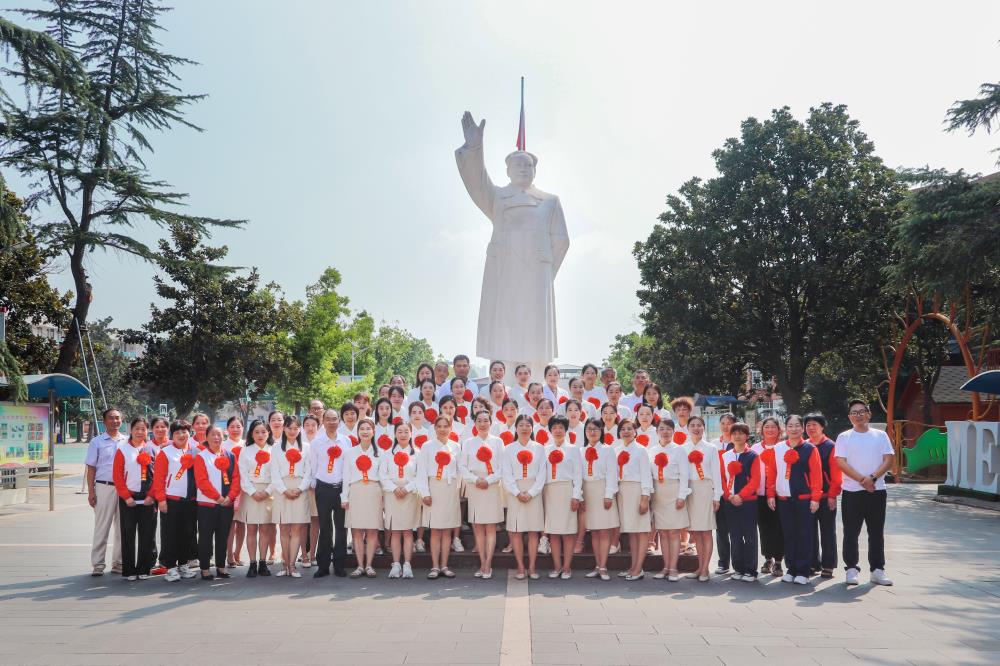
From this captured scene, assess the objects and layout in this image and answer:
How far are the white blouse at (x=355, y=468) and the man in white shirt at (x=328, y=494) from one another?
7 cm

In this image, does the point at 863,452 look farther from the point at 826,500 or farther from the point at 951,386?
the point at 951,386

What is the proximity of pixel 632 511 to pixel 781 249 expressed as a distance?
17.8 m

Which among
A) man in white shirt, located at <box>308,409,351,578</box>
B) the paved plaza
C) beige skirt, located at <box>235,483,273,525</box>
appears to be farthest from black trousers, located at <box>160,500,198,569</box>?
man in white shirt, located at <box>308,409,351,578</box>

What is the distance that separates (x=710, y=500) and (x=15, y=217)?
11.6 meters

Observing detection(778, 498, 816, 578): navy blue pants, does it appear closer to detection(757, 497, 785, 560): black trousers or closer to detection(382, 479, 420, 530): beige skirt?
detection(757, 497, 785, 560): black trousers

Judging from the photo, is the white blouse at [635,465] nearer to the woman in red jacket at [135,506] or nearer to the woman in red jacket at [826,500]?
the woman in red jacket at [826,500]

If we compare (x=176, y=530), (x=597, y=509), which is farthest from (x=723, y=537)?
(x=176, y=530)

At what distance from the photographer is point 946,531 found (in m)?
11.5

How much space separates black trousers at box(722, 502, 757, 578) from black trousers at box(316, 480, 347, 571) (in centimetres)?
373

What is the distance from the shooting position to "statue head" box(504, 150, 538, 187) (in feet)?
38.0

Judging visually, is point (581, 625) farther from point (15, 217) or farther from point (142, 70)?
point (142, 70)

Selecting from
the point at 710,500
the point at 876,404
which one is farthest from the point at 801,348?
the point at 710,500

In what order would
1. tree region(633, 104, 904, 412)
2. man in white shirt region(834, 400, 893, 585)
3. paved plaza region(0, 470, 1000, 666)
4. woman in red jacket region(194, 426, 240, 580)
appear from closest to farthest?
paved plaza region(0, 470, 1000, 666)
man in white shirt region(834, 400, 893, 585)
woman in red jacket region(194, 426, 240, 580)
tree region(633, 104, 904, 412)

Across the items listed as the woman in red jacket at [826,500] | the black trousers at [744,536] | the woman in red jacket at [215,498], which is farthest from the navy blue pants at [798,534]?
Answer: the woman in red jacket at [215,498]
